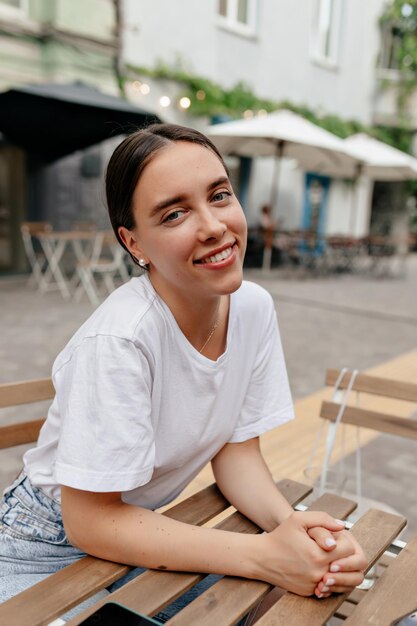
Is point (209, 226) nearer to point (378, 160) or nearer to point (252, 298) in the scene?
point (252, 298)

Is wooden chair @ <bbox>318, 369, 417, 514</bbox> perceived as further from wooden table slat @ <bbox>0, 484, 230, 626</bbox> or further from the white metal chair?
the white metal chair

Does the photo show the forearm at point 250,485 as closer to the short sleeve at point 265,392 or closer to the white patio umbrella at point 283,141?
the short sleeve at point 265,392

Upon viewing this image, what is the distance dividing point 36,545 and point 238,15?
13757 millimetres

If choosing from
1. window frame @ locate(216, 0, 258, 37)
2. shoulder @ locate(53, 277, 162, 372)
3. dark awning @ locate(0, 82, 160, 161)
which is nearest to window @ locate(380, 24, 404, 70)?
window frame @ locate(216, 0, 258, 37)

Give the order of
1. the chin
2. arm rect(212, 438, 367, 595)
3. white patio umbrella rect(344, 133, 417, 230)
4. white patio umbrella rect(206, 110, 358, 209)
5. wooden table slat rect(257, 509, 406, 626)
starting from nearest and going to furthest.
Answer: wooden table slat rect(257, 509, 406, 626), the chin, arm rect(212, 438, 367, 595), white patio umbrella rect(206, 110, 358, 209), white patio umbrella rect(344, 133, 417, 230)

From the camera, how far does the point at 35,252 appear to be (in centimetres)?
996

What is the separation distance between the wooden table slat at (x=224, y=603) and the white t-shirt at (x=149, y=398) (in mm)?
247

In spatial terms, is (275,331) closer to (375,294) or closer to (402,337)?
(402,337)

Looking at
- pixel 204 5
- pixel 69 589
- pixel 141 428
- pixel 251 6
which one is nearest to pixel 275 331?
pixel 141 428

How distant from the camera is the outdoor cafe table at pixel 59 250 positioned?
331 inches

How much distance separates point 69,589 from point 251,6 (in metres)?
14.2

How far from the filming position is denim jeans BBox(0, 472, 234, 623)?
1353 mm

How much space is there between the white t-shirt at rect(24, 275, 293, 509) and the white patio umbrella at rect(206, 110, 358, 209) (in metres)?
9.28

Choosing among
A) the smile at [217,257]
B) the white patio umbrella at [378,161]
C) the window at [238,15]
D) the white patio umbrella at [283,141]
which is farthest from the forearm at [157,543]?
the window at [238,15]
